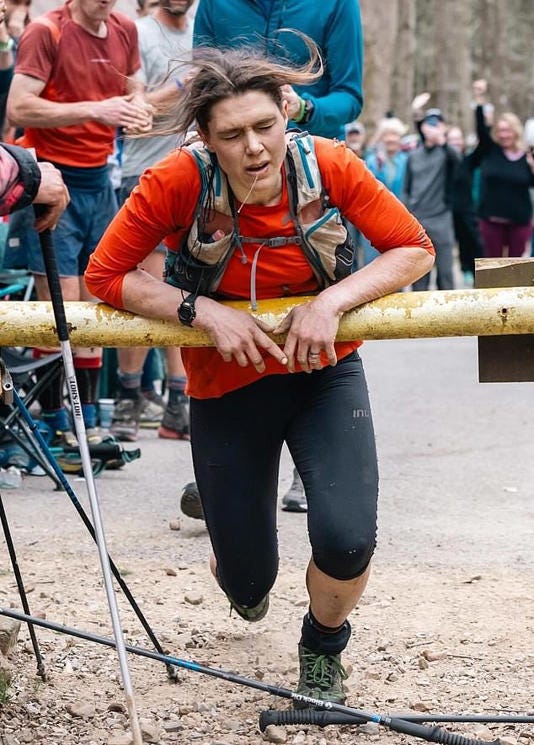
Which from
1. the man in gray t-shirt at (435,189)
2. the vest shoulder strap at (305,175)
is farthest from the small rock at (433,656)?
the man in gray t-shirt at (435,189)

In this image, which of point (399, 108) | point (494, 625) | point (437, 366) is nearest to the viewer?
point (494, 625)

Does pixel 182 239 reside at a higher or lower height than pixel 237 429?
higher

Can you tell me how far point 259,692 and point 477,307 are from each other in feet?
5.06

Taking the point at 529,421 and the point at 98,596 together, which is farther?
the point at 529,421

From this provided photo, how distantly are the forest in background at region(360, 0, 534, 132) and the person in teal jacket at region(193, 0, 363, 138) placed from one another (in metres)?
18.7

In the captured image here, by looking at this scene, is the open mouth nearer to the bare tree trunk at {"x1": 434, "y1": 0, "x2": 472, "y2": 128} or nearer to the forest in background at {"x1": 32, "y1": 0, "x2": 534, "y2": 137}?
the forest in background at {"x1": 32, "y1": 0, "x2": 534, "y2": 137}

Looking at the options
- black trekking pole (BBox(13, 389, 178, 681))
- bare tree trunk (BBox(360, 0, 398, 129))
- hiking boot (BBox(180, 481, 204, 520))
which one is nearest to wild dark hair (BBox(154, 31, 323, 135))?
black trekking pole (BBox(13, 389, 178, 681))

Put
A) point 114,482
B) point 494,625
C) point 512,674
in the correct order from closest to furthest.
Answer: point 512,674, point 494,625, point 114,482

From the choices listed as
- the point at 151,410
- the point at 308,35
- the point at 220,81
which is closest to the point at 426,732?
the point at 220,81

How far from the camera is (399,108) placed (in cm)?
3406

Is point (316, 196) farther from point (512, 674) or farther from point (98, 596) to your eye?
point (98, 596)

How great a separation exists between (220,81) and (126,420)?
4678 mm

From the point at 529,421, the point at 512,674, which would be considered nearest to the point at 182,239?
the point at 512,674

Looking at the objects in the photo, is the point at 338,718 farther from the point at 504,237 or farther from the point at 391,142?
the point at 391,142
